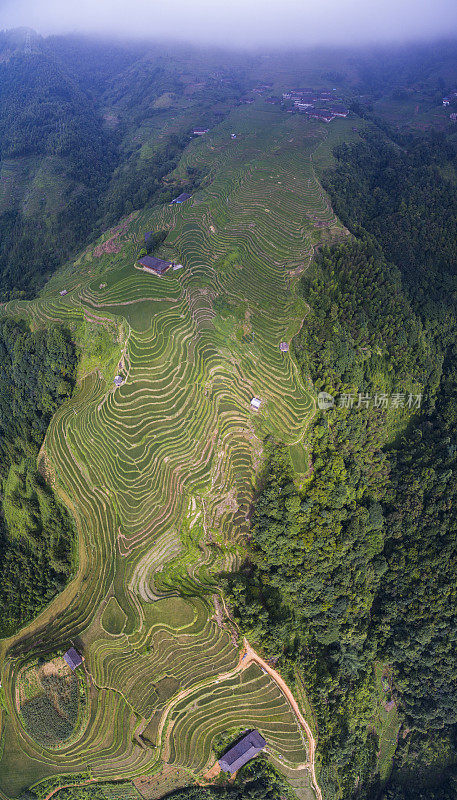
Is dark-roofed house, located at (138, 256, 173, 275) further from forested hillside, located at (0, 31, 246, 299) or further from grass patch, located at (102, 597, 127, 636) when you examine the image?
grass patch, located at (102, 597, 127, 636)

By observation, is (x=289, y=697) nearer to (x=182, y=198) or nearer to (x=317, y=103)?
(x=182, y=198)

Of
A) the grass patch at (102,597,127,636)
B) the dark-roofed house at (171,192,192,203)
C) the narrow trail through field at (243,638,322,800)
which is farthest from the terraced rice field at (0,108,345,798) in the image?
the dark-roofed house at (171,192,192,203)

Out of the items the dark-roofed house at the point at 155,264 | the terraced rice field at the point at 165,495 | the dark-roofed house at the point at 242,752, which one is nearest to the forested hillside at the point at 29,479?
the terraced rice field at the point at 165,495

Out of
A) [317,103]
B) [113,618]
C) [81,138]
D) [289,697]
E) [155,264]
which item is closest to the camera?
[289,697]

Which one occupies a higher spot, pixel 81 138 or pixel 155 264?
pixel 81 138

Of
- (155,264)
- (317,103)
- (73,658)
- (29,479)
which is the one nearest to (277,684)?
(73,658)

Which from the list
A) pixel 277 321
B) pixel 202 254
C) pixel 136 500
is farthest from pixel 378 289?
pixel 136 500
